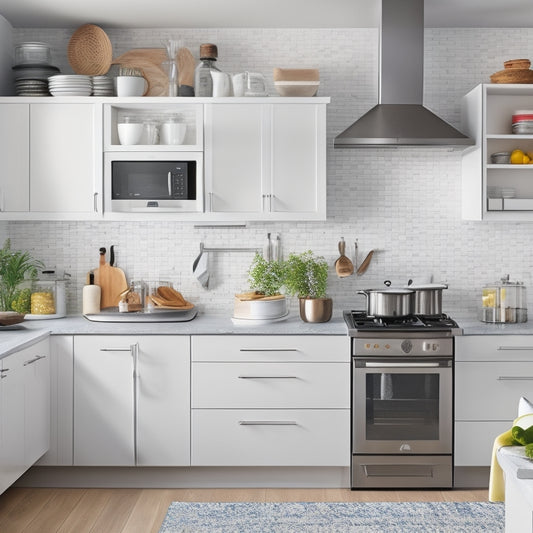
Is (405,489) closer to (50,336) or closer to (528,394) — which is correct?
(528,394)

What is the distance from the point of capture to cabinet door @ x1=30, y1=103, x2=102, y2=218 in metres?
4.25

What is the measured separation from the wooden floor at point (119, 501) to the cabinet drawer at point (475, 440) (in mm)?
184

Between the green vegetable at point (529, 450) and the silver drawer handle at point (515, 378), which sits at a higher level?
the green vegetable at point (529, 450)

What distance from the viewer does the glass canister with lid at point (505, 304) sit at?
14.0 feet

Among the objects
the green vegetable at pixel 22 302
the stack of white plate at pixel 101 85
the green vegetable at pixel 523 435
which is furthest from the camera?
the green vegetable at pixel 22 302

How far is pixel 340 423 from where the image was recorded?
13.0ft

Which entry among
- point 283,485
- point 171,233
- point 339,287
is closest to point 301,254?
point 339,287

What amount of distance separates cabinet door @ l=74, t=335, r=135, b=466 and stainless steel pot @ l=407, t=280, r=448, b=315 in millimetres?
1647

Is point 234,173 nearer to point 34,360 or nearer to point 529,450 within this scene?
point 34,360

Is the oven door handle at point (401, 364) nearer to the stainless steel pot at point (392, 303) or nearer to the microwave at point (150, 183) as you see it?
the stainless steel pot at point (392, 303)

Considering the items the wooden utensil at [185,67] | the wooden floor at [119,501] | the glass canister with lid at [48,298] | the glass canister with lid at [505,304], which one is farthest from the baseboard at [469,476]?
the wooden utensil at [185,67]

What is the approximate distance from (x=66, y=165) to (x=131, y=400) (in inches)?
56.4

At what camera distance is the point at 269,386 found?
397cm

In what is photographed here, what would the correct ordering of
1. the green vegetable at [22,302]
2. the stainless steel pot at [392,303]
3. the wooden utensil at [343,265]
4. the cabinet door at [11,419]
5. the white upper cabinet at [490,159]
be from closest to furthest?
1. the cabinet door at [11,419]
2. the stainless steel pot at [392,303]
3. the white upper cabinet at [490,159]
4. the green vegetable at [22,302]
5. the wooden utensil at [343,265]
